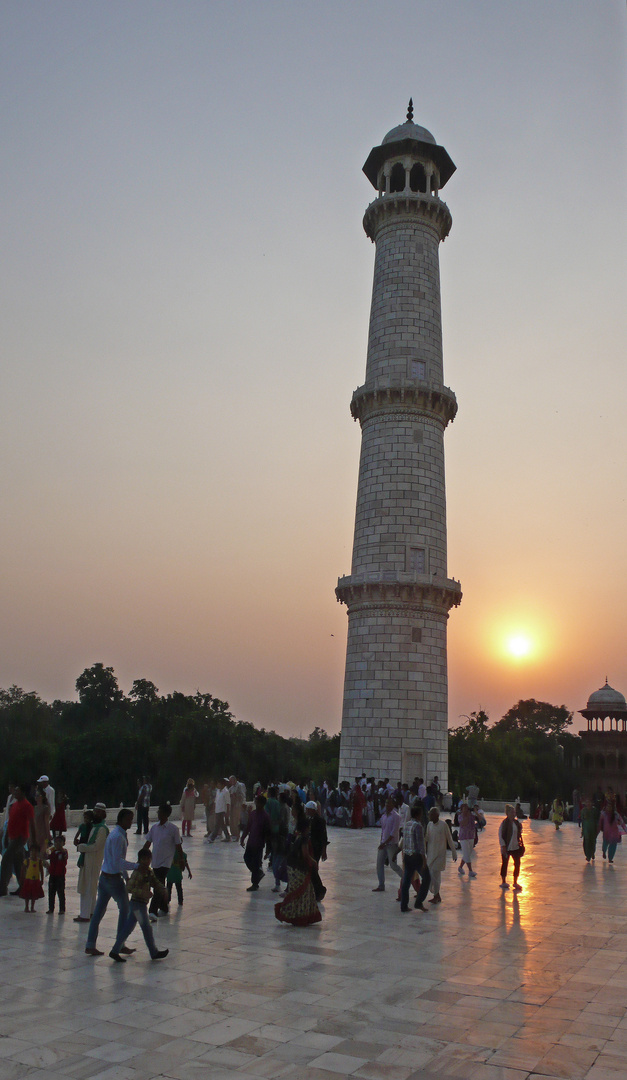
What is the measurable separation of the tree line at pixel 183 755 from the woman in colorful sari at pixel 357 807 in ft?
78.9

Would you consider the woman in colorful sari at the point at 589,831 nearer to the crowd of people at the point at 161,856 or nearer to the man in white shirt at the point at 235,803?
the crowd of people at the point at 161,856

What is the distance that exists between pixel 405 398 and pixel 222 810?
1822 centimetres

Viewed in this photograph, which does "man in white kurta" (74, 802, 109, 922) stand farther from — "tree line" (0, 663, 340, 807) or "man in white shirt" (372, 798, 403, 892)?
"tree line" (0, 663, 340, 807)

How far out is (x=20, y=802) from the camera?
13.6m

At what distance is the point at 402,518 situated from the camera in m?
33.4

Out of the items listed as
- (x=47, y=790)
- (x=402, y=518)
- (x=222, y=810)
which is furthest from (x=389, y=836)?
(x=402, y=518)

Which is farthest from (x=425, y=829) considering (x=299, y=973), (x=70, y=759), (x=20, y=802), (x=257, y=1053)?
(x=70, y=759)

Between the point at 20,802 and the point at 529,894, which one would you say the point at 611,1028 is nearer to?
the point at 529,894

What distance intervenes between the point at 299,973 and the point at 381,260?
3141cm

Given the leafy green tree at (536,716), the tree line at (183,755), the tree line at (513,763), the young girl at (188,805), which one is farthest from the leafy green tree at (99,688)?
the young girl at (188,805)

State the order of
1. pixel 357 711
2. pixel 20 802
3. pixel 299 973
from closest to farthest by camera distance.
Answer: pixel 299 973 → pixel 20 802 → pixel 357 711

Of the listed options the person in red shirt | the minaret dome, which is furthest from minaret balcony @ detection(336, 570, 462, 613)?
the person in red shirt

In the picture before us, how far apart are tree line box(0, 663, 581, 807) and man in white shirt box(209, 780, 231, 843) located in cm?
3018

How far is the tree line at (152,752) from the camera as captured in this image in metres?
55.1
